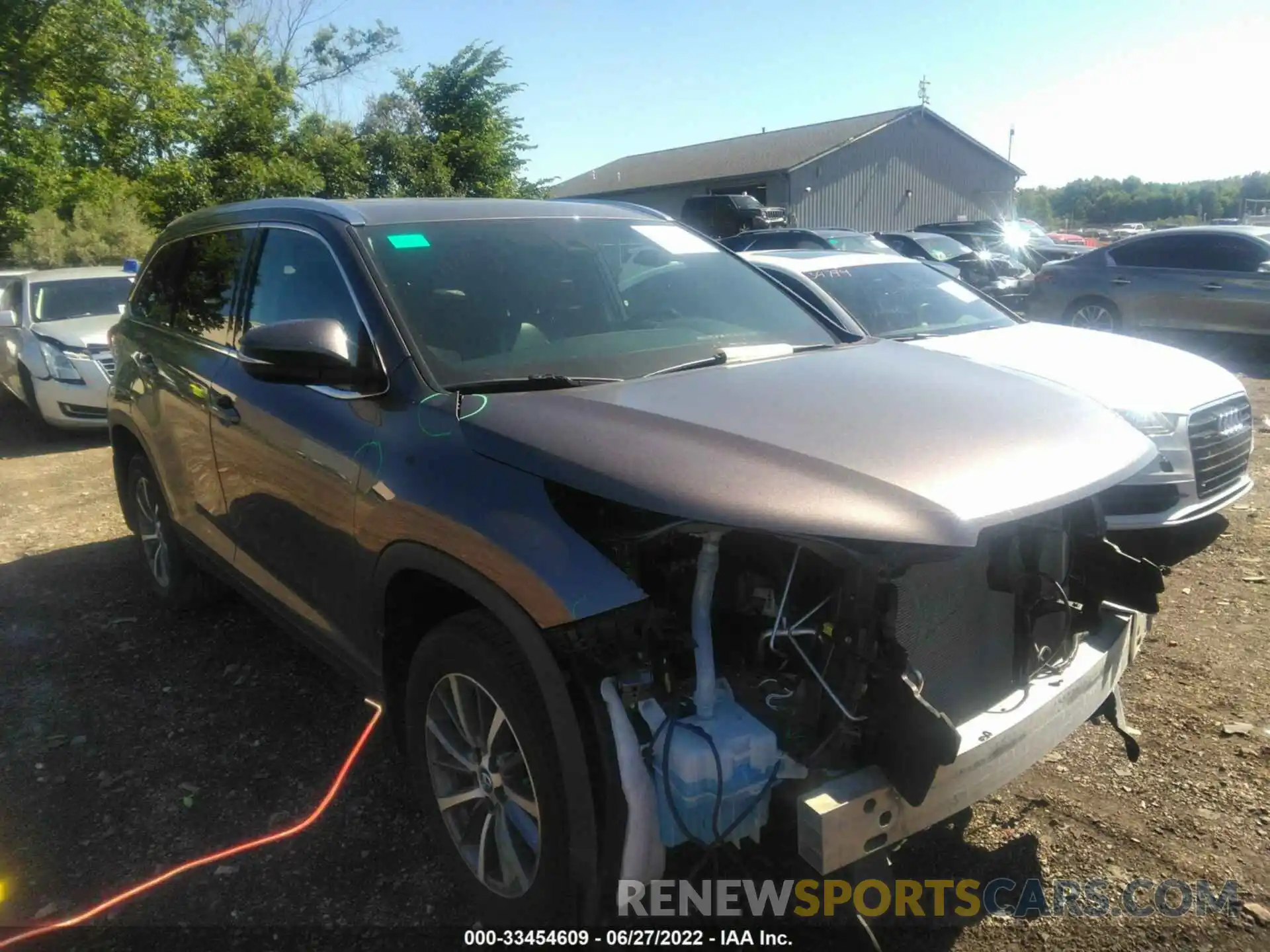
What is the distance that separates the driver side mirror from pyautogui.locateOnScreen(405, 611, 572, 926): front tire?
79cm

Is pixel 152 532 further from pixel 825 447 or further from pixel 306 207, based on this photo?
pixel 825 447

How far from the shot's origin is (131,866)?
9.56 ft

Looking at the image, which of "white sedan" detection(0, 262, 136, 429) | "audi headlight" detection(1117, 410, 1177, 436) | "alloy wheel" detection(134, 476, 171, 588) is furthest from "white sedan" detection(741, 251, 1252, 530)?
"white sedan" detection(0, 262, 136, 429)

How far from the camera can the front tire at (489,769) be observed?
85.2 inches

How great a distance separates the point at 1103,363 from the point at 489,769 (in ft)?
14.6

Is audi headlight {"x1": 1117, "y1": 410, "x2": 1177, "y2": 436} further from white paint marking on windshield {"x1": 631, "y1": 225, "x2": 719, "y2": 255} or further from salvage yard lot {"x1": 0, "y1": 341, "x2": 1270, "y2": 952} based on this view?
white paint marking on windshield {"x1": 631, "y1": 225, "x2": 719, "y2": 255}

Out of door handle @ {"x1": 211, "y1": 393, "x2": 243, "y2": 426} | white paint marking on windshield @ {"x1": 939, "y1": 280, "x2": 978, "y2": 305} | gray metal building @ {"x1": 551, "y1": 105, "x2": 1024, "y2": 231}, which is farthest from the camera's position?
gray metal building @ {"x1": 551, "y1": 105, "x2": 1024, "y2": 231}

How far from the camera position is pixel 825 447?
7.09 feet

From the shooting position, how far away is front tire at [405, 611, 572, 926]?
216 cm

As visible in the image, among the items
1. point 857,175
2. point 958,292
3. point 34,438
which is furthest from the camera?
point 857,175

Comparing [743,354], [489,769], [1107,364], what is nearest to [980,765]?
[489,769]

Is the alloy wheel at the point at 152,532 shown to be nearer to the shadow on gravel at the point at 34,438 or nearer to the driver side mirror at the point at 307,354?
the driver side mirror at the point at 307,354

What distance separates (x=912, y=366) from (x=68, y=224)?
20.0 meters

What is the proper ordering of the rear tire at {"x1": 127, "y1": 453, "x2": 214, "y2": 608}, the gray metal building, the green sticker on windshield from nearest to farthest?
the green sticker on windshield, the rear tire at {"x1": 127, "y1": 453, "x2": 214, "y2": 608}, the gray metal building
